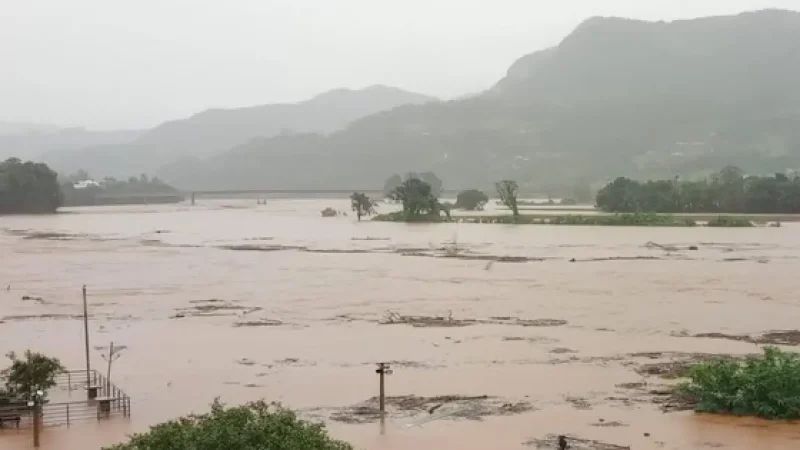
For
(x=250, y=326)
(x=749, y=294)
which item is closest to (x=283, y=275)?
(x=250, y=326)

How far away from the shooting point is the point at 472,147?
474 feet

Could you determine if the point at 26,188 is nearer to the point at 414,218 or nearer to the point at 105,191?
the point at 105,191

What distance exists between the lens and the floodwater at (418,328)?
11547 mm

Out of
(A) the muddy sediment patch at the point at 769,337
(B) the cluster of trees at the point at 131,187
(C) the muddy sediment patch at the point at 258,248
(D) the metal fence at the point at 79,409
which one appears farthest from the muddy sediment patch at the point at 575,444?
(B) the cluster of trees at the point at 131,187

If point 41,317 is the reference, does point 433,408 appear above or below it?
below

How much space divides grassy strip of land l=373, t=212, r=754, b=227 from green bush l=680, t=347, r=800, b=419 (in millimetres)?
41094

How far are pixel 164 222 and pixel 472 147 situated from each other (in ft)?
279

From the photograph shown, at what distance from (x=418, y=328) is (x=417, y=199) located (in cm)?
3998

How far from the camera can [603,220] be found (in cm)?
5478

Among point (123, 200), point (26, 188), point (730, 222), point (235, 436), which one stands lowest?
point (235, 436)

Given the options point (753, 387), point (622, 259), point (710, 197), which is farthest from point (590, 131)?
point (753, 387)

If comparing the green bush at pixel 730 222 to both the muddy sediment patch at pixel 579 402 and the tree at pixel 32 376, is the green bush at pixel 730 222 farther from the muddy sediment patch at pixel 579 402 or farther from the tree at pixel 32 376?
the tree at pixel 32 376

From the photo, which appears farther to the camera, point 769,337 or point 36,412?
point 769,337

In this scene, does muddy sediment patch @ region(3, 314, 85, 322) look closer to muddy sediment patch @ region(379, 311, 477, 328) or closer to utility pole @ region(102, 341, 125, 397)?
utility pole @ region(102, 341, 125, 397)
